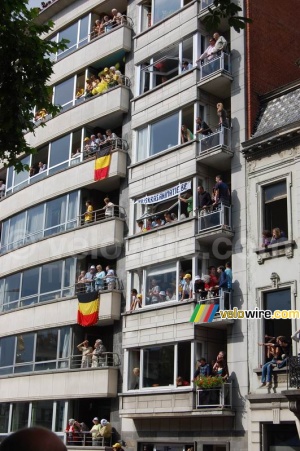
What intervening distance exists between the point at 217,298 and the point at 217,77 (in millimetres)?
8033

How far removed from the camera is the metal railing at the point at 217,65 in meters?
24.8

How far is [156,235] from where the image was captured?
25891mm

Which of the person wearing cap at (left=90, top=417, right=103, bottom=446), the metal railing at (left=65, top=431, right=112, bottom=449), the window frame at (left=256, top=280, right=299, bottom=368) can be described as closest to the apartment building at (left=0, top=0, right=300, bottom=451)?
the window frame at (left=256, top=280, right=299, bottom=368)

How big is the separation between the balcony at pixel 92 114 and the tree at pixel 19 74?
1477 cm

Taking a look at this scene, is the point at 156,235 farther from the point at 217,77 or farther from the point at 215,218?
the point at 217,77

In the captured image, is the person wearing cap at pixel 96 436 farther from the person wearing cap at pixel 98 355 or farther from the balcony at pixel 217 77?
the balcony at pixel 217 77

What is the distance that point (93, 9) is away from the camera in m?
33.6

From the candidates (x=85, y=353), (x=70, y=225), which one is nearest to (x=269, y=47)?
(x=70, y=225)

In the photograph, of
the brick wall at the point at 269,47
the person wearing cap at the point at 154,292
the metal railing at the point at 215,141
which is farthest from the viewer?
the person wearing cap at the point at 154,292

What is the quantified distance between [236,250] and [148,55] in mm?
10467

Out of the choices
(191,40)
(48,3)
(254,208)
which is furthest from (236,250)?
(48,3)

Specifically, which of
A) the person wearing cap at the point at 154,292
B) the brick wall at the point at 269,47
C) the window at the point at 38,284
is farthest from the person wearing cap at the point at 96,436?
the brick wall at the point at 269,47

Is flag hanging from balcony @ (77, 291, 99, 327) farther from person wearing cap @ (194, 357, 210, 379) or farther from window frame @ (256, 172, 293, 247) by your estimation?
window frame @ (256, 172, 293, 247)

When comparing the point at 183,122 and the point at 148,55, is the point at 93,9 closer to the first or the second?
the point at 148,55
